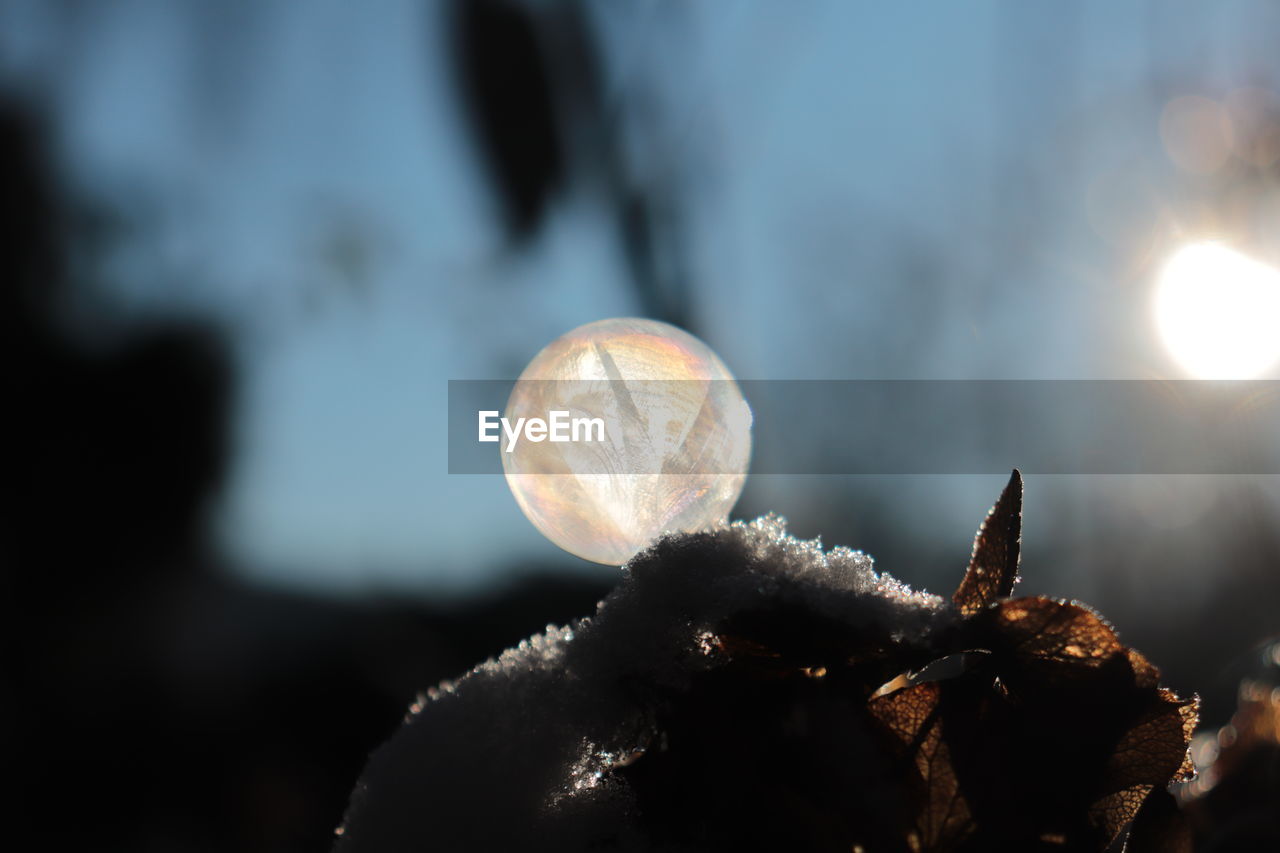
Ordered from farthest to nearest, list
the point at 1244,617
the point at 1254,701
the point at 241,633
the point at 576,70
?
1. the point at 1244,617
2. the point at 241,633
3. the point at 576,70
4. the point at 1254,701

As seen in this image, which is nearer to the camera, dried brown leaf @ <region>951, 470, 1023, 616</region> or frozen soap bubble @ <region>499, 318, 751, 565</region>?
dried brown leaf @ <region>951, 470, 1023, 616</region>

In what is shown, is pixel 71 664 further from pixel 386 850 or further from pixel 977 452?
pixel 977 452

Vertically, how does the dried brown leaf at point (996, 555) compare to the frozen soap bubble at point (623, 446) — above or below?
above

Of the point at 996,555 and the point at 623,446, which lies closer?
the point at 996,555

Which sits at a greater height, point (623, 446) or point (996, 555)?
point (996, 555)

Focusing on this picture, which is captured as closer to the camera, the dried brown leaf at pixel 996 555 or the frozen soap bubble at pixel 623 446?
the dried brown leaf at pixel 996 555

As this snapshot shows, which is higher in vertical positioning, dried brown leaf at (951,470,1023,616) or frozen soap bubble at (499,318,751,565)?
dried brown leaf at (951,470,1023,616)

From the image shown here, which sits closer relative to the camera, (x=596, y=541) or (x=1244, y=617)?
(x=596, y=541)

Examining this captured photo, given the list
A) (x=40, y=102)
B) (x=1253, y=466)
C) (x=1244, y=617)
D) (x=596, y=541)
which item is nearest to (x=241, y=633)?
(x=40, y=102)
